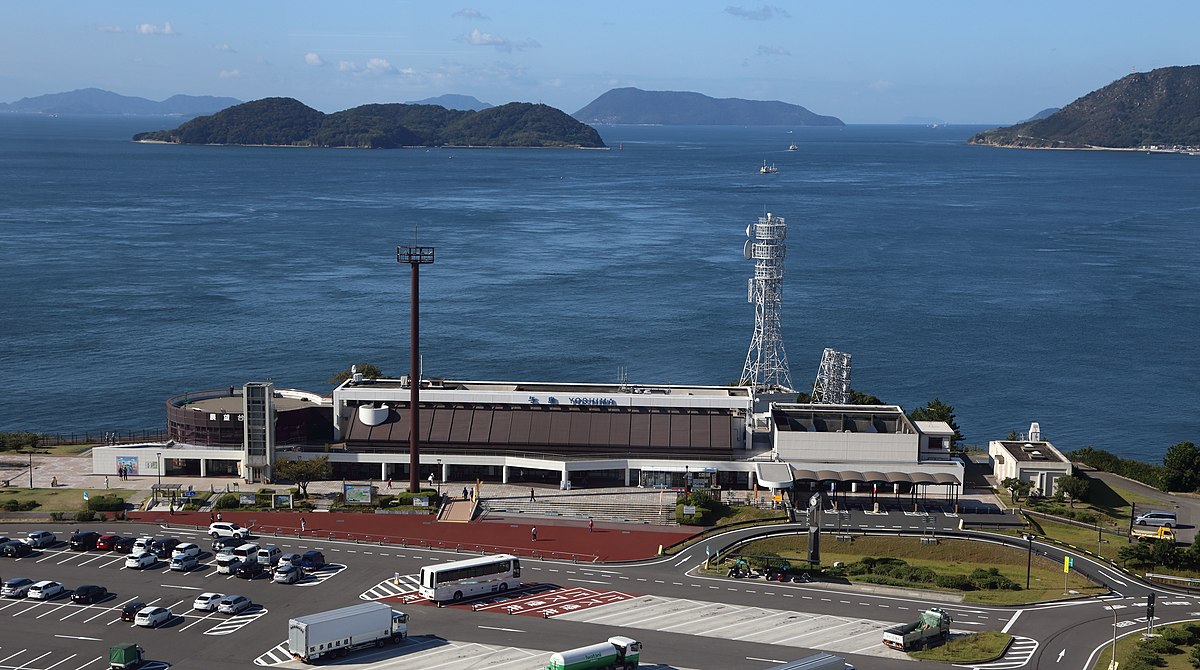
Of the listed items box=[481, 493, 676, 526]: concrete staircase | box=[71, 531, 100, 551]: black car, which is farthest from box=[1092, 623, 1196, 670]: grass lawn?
box=[71, 531, 100, 551]: black car

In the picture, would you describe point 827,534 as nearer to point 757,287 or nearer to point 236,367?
point 757,287

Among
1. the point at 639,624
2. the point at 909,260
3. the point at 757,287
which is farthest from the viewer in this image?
the point at 909,260

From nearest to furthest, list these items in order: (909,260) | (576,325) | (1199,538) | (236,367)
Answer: (1199,538)
(236,367)
(576,325)
(909,260)

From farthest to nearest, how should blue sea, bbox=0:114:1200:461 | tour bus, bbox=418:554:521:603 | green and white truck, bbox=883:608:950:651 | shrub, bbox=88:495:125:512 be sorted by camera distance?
blue sea, bbox=0:114:1200:461 < shrub, bbox=88:495:125:512 < tour bus, bbox=418:554:521:603 < green and white truck, bbox=883:608:950:651

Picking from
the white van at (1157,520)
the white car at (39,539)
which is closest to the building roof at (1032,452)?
the white van at (1157,520)

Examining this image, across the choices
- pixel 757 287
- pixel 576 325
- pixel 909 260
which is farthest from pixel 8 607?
pixel 909 260

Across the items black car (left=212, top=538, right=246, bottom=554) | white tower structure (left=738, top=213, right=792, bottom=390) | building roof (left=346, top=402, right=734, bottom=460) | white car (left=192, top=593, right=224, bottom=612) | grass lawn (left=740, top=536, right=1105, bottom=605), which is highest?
white tower structure (left=738, top=213, right=792, bottom=390)

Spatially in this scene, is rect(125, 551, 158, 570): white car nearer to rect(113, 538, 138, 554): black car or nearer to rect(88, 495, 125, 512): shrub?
rect(113, 538, 138, 554): black car
